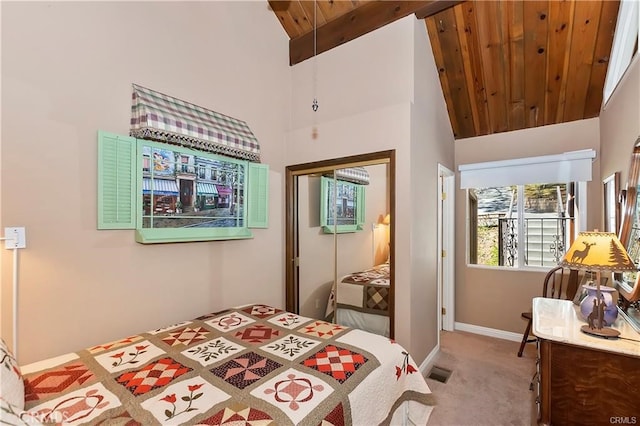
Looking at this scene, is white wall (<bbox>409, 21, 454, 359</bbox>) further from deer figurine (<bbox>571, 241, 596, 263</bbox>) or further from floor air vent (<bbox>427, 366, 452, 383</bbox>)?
deer figurine (<bbox>571, 241, 596, 263</bbox>)

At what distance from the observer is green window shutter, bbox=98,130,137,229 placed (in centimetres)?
191

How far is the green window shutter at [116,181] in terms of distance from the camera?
6.27ft

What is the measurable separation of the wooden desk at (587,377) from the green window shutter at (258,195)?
2.30m

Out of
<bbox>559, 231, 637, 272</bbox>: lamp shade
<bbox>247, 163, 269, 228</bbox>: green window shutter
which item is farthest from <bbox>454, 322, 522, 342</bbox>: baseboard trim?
<bbox>247, 163, 269, 228</bbox>: green window shutter

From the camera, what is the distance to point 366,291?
9.34ft

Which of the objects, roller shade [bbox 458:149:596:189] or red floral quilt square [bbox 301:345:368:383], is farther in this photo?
roller shade [bbox 458:149:596:189]

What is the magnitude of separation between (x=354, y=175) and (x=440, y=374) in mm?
2070

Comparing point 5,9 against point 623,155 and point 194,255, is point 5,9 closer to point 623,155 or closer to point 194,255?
point 194,255

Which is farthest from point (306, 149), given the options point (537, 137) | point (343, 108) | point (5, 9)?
point (537, 137)

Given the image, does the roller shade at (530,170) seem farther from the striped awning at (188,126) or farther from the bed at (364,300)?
the striped awning at (188,126)

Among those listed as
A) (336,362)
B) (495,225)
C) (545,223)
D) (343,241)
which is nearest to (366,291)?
(343,241)

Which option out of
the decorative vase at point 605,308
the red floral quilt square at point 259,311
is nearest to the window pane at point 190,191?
the red floral quilt square at point 259,311

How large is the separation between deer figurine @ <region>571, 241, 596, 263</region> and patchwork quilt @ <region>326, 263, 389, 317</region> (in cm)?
137

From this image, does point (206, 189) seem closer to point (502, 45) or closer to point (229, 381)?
point (229, 381)
